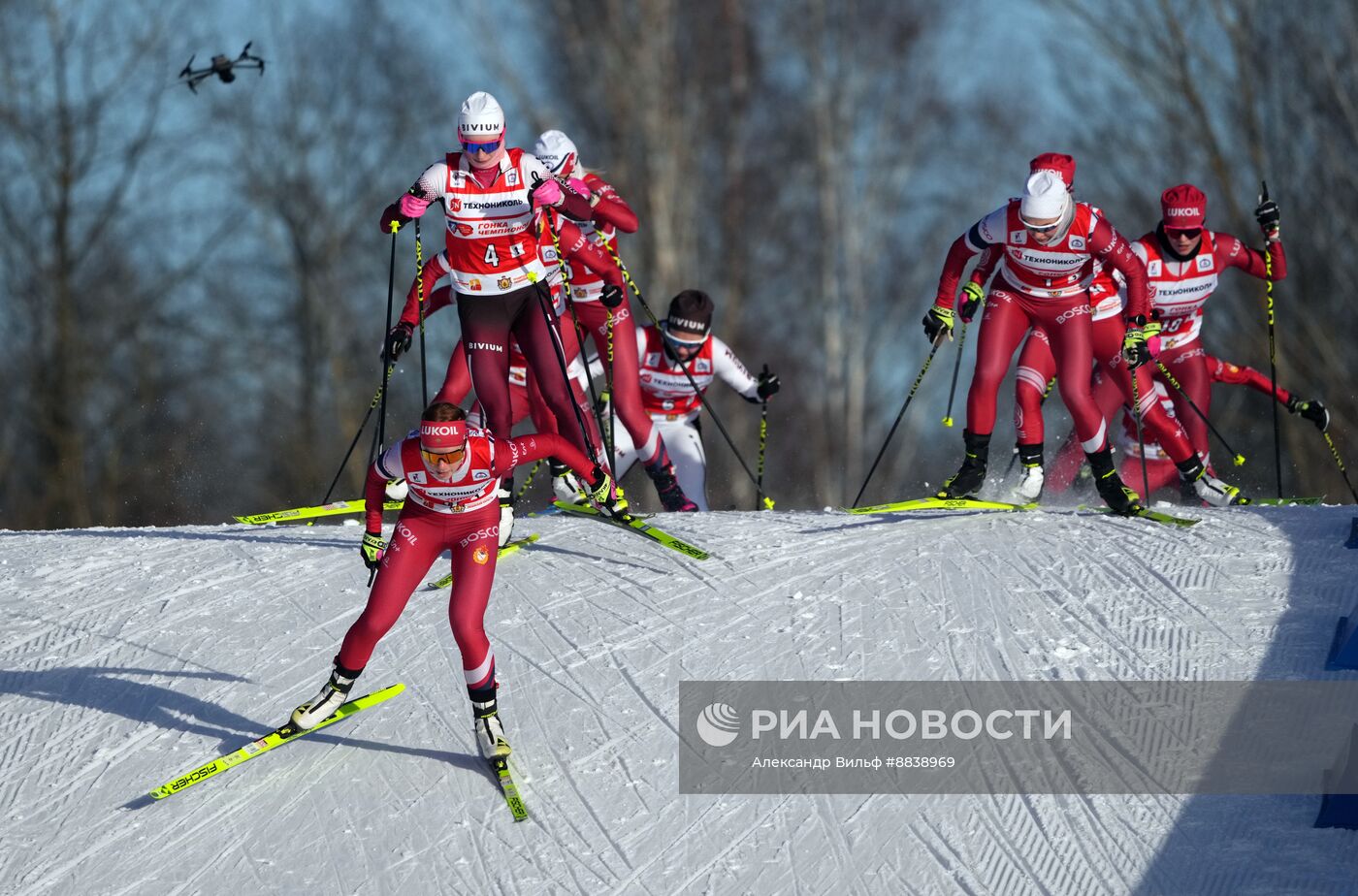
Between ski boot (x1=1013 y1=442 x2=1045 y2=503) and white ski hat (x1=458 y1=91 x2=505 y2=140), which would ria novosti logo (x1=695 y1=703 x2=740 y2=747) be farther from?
white ski hat (x1=458 y1=91 x2=505 y2=140)

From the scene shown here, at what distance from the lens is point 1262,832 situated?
226 inches

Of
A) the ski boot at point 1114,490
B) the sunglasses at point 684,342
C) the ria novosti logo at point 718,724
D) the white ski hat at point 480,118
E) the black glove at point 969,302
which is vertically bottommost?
the ria novosti logo at point 718,724

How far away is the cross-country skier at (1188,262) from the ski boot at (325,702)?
511 cm

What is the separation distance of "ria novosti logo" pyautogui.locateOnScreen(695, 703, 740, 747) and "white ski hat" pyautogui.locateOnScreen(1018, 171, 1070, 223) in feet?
9.19

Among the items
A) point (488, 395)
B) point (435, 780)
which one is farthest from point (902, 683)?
point (488, 395)

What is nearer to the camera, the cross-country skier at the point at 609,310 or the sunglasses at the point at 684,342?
the cross-country skier at the point at 609,310

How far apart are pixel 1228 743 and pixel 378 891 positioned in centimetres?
317

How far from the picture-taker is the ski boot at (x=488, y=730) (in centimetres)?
636

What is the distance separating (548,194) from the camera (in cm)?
773

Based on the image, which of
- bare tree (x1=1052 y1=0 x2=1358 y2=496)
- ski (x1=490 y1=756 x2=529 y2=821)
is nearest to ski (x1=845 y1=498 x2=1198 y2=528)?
ski (x1=490 y1=756 x2=529 y2=821)

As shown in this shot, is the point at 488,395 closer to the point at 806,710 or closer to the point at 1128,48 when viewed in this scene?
the point at 806,710

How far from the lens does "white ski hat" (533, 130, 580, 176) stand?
8820mm

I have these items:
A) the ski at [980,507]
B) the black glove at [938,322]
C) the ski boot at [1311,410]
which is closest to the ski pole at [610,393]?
the ski at [980,507]

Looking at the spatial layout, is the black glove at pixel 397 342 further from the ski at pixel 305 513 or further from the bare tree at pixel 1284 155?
the bare tree at pixel 1284 155
